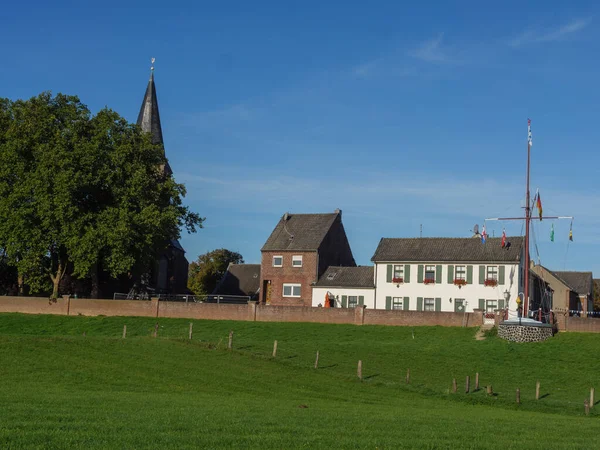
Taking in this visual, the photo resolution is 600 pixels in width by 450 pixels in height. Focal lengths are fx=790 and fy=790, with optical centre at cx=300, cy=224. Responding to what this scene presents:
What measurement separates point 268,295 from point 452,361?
2932cm

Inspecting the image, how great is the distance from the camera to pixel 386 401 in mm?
27891

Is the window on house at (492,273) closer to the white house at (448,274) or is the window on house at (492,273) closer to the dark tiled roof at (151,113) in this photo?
the white house at (448,274)

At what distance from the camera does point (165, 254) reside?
77.2 meters

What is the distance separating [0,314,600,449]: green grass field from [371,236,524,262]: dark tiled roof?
35.4 feet

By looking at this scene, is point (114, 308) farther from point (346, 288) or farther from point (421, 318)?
point (421, 318)

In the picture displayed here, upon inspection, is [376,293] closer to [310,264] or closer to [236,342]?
[310,264]

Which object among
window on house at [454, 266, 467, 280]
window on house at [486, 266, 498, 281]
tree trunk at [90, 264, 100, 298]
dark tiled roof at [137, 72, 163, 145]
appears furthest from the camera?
dark tiled roof at [137, 72, 163, 145]

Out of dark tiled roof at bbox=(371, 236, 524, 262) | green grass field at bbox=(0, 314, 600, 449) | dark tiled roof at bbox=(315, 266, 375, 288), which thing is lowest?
green grass field at bbox=(0, 314, 600, 449)

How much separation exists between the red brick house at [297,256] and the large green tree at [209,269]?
76.1ft

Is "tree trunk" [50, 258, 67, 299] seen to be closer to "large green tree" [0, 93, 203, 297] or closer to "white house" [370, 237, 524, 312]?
"large green tree" [0, 93, 203, 297]

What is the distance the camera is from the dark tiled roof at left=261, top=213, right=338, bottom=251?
226ft

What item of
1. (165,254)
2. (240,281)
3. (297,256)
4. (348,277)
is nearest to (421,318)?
(348,277)

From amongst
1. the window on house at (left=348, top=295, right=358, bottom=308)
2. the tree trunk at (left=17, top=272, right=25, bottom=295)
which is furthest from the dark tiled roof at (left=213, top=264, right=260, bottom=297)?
the tree trunk at (left=17, top=272, right=25, bottom=295)

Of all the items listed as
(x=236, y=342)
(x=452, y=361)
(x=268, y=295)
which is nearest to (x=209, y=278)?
(x=268, y=295)
